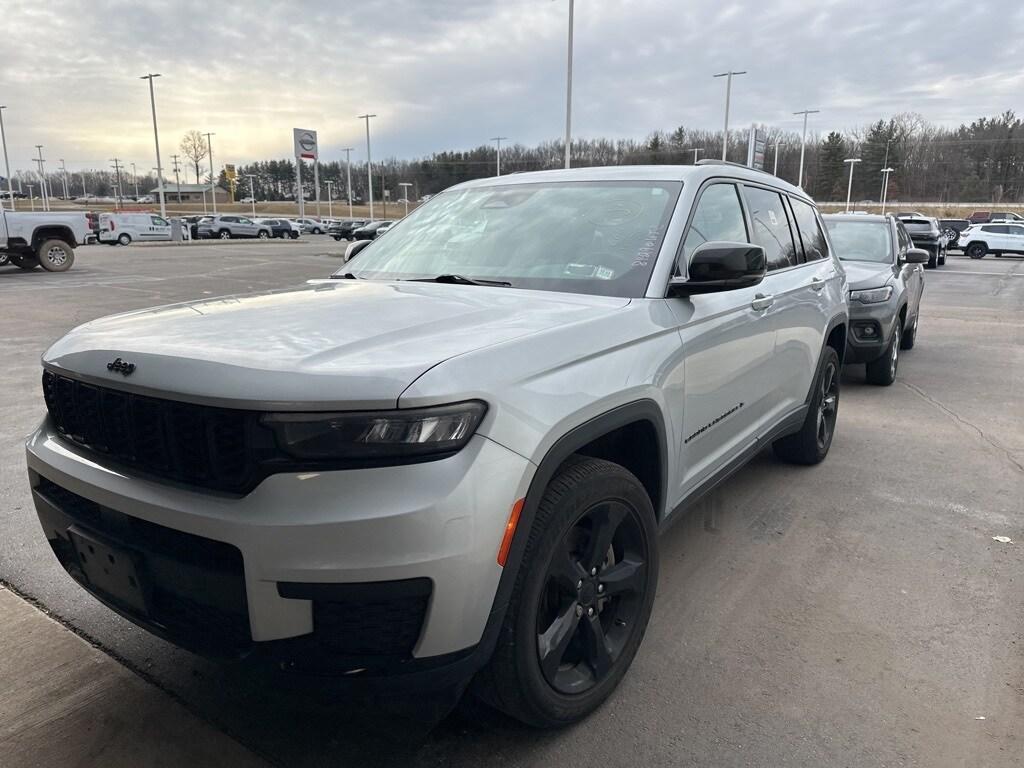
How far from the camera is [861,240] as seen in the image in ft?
29.3

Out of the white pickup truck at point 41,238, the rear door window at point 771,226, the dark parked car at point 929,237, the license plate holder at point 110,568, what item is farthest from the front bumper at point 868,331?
the dark parked car at point 929,237

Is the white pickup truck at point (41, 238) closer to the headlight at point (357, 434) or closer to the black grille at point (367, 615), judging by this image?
the headlight at point (357, 434)

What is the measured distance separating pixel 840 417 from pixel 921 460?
122 cm

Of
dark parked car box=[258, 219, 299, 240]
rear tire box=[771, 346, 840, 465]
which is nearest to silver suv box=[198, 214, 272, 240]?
dark parked car box=[258, 219, 299, 240]

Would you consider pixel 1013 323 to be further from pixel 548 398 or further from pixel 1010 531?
pixel 548 398

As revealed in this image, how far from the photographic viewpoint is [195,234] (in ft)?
164

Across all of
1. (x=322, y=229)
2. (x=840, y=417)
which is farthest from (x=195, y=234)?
(x=840, y=417)

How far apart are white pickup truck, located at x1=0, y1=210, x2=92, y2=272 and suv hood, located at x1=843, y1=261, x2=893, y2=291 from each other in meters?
18.8

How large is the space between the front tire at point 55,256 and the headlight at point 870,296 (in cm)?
1988

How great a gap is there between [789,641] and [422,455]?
6.38 ft

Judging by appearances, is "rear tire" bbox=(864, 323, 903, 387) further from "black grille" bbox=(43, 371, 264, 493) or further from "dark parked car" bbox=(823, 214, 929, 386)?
"black grille" bbox=(43, 371, 264, 493)

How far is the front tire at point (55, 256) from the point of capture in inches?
768

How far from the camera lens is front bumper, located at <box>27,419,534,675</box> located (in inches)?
68.6

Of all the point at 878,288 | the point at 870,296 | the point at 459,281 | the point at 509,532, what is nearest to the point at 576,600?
the point at 509,532
